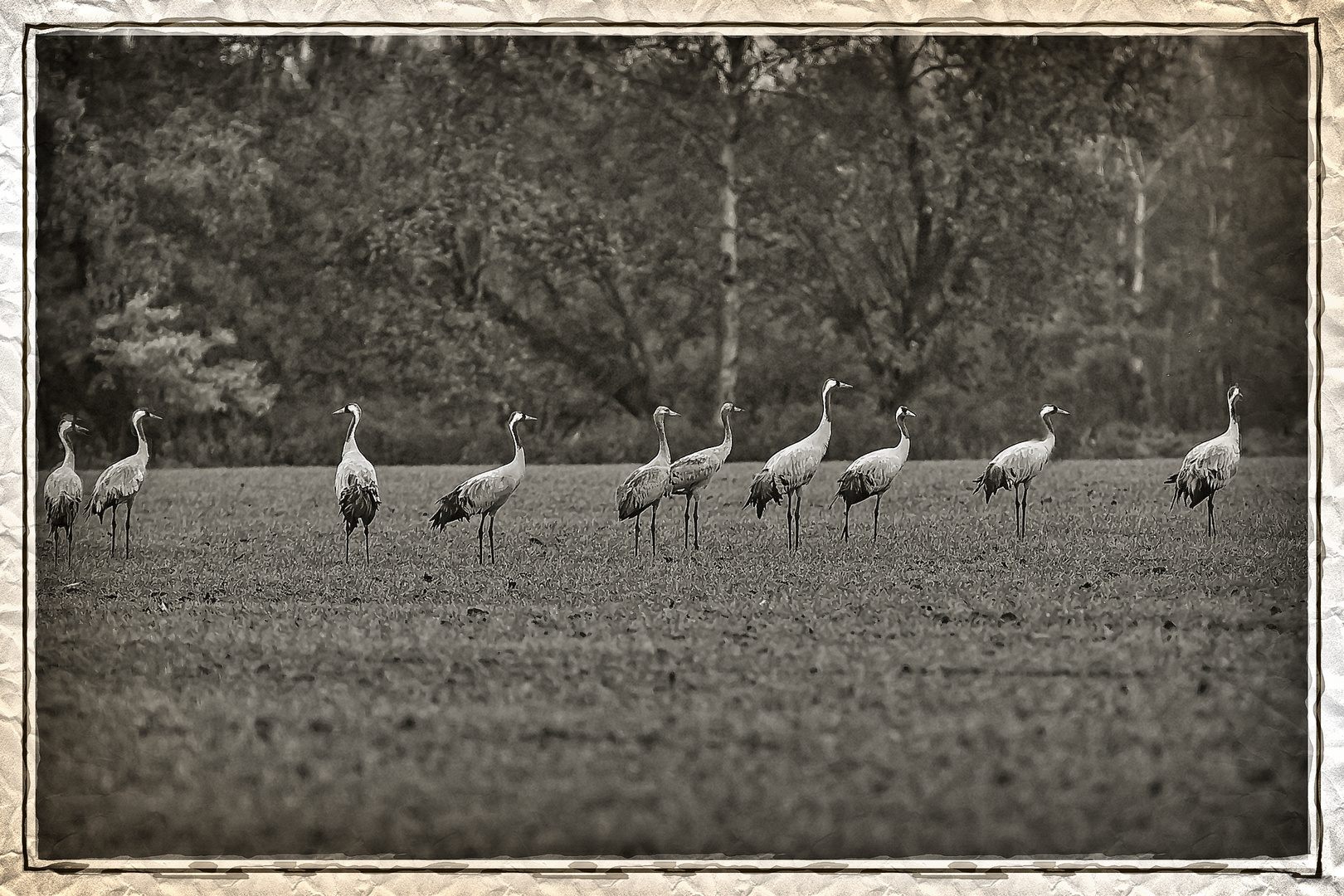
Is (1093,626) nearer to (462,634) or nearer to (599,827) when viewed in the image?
(599,827)

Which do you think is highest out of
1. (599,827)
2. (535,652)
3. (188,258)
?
(188,258)

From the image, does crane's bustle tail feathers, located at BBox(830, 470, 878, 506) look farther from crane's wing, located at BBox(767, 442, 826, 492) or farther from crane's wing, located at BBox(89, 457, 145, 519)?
crane's wing, located at BBox(89, 457, 145, 519)

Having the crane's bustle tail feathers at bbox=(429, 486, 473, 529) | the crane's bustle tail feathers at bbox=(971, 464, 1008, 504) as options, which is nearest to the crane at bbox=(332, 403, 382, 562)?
the crane's bustle tail feathers at bbox=(429, 486, 473, 529)

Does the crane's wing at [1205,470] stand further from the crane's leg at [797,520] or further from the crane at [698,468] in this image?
the crane at [698,468]

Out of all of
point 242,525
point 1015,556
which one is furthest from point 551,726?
point 1015,556

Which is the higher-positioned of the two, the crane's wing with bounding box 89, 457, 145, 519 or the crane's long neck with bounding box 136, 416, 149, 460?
the crane's long neck with bounding box 136, 416, 149, 460

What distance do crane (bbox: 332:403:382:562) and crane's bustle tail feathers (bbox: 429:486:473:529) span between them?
0.53 ft

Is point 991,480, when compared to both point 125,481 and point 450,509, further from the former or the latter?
point 125,481

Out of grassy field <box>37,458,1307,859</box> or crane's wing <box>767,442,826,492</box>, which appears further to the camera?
crane's wing <box>767,442,826,492</box>

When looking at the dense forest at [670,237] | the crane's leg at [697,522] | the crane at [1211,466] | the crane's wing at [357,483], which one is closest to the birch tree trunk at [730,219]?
the dense forest at [670,237]

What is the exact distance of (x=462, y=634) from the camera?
2.76 m

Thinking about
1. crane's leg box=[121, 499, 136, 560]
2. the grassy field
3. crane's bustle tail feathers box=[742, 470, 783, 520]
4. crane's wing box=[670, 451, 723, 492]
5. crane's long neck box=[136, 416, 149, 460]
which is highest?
crane's long neck box=[136, 416, 149, 460]

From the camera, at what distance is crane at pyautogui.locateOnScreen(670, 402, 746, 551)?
111 inches

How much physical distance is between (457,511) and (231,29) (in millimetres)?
1389
